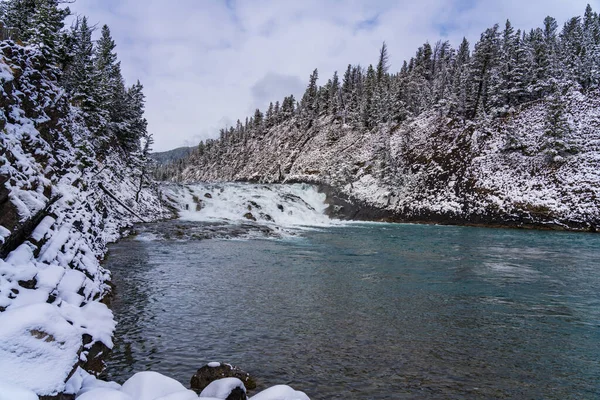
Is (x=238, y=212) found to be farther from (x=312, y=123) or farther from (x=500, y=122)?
(x=312, y=123)

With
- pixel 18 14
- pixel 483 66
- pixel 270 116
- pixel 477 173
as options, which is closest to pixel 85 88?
pixel 18 14

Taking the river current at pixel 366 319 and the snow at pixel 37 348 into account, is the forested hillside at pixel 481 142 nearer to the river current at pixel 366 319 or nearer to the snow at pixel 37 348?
the river current at pixel 366 319

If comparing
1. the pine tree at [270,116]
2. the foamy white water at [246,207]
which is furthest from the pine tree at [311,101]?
the foamy white water at [246,207]

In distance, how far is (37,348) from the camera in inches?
148

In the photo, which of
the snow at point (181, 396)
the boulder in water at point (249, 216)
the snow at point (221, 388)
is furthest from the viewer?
the boulder in water at point (249, 216)

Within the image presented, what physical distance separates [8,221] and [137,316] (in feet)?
14.6

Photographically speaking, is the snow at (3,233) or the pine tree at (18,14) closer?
the snow at (3,233)

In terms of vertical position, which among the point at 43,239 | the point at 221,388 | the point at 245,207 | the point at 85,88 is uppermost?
the point at 85,88

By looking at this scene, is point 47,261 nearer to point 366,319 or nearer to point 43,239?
point 43,239

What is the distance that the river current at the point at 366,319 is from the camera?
6.45 metres

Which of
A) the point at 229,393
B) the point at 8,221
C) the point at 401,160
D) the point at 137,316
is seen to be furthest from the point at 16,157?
the point at 401,160

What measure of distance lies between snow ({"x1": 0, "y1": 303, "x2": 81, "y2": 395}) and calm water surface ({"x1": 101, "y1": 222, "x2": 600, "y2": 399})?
2172 mm

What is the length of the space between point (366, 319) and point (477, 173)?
41.5 m

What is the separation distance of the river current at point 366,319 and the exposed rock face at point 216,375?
36 cm
